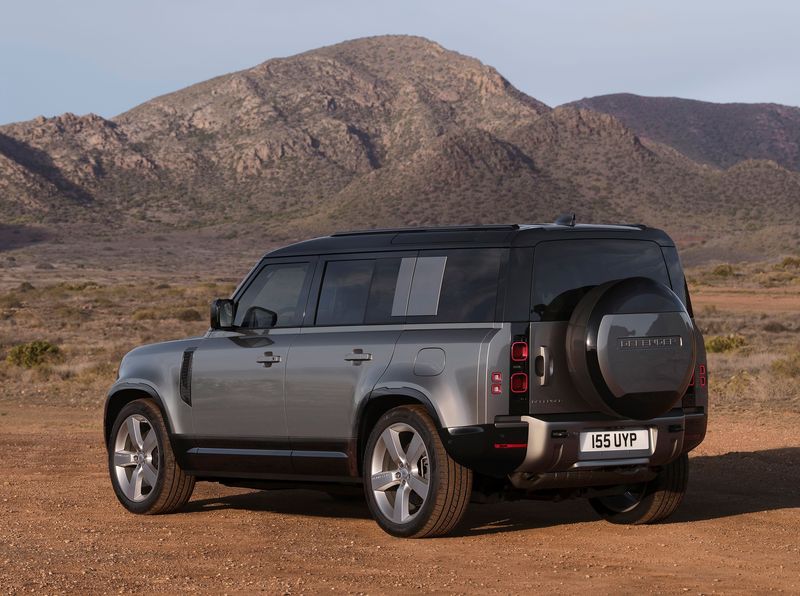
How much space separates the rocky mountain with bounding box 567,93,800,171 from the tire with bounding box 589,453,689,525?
171301 millimetres

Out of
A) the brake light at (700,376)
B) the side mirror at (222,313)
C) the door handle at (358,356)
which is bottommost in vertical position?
the brake light at (700,376)

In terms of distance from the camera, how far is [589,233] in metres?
8.70

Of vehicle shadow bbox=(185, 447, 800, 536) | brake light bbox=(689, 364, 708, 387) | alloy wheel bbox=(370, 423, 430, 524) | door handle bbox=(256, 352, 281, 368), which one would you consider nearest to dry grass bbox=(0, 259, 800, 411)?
vehicle shadow bbox=(185, 447, 800, 536)

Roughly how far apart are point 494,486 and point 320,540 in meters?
1.16

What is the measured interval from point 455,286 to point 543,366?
30.9 inches

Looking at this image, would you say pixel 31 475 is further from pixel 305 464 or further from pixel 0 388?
pixel 0 388

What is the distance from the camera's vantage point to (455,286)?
8594 mm

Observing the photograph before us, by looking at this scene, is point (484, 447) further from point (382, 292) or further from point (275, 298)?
point (275, 298)

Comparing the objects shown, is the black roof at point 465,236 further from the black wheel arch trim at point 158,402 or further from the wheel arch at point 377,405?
the black wheel arch trim at point 158,402

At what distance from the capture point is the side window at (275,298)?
9.49m

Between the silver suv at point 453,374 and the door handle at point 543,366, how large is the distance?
0.06ft

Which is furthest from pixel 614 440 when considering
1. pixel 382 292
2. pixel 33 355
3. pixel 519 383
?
pixel 33 355

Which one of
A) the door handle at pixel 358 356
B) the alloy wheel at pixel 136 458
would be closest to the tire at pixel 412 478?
the door handle at pixel 358 356

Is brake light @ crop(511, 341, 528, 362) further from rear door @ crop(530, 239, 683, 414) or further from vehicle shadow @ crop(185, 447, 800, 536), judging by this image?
vehicle shadow @ crop(185, 447, 800, 536)
